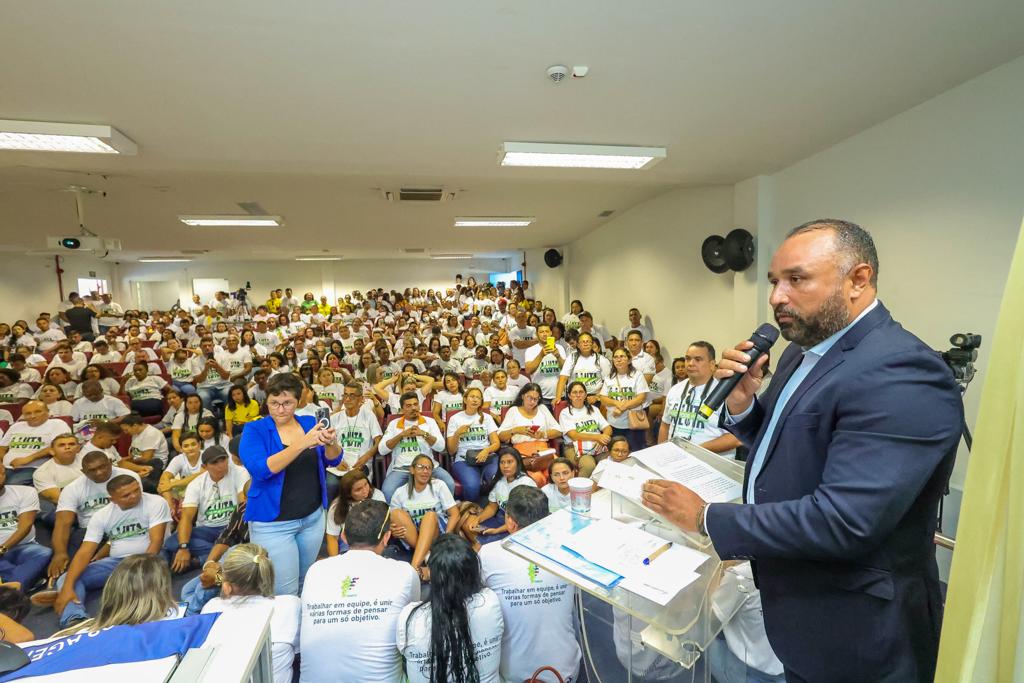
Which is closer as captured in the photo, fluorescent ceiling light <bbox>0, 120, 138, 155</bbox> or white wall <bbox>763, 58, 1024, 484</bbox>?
white wall <bbox>763, 58, 1024, 484</bbox>

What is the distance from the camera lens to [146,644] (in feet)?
2.48

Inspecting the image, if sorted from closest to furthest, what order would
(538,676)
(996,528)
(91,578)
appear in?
(996,528) → (538,676) → (91,578)

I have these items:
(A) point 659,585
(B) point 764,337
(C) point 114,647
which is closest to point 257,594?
(C) point 114,647

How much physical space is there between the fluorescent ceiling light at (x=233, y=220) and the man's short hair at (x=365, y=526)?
221 inches

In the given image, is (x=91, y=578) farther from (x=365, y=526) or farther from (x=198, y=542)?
(x=365, y=526)

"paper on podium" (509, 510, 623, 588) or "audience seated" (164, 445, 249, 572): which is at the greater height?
"paper on podium" (509, 510, 623, 588)

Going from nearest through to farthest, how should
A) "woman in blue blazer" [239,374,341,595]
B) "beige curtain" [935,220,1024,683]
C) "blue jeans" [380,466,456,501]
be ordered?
"beige curtain" [935,220,1024,683] → "woman in blue blazer" [239,374,341,595] → "blue jeans" [380,466,456,501]

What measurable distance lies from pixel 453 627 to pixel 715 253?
4.42m

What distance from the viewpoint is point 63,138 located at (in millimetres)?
3061

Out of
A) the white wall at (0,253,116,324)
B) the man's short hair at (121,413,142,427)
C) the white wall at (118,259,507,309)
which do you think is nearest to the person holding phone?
the man's short hair at (121,413,142,427)

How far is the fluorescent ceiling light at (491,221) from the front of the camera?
7334 millimetres

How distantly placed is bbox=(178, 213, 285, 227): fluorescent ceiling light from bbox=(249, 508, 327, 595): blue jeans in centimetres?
525

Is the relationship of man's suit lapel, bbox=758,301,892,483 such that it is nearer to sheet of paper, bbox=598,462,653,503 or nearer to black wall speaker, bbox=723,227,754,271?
sheet of paper, bbox=598,462,653,503

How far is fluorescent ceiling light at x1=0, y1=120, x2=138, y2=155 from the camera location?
9.33 ft
